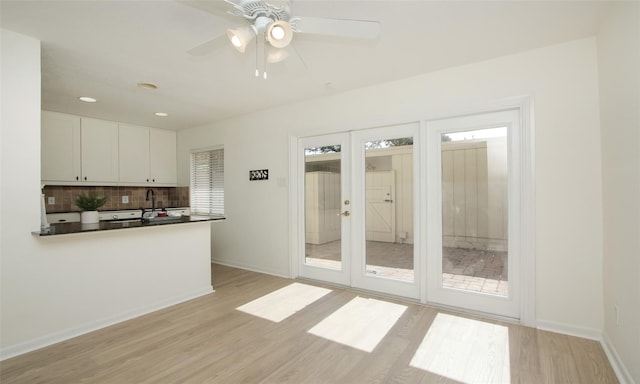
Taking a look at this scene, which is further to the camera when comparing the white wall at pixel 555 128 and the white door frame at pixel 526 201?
the white door frame at pixel 526 201

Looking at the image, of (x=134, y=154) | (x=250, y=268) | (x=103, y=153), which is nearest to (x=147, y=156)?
(x=134, y=154)

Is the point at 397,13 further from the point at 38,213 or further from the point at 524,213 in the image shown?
the point at 38,213

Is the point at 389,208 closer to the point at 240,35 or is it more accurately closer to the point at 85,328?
the point at 240,35

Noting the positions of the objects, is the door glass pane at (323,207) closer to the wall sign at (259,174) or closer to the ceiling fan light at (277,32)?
the wall sign at (259,174)

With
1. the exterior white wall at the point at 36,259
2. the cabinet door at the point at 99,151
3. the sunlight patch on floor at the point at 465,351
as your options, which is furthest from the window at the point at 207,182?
the sunlight patch on floor at the point at 465,351

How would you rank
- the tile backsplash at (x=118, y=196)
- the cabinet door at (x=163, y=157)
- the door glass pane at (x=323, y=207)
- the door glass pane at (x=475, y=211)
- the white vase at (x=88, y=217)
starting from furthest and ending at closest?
the cabinet door at (x=163, y=157), the tile backsplash at (x=118, y=196), the door glass pane at (x=323, y=207), the white vase at (x=88, y=217), the door glass pane at (x=475, y=211)

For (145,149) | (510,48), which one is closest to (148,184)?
(145,149)

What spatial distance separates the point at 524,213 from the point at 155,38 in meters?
3.47

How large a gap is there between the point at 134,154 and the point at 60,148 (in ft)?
3.32

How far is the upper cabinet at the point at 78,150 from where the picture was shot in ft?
14.4

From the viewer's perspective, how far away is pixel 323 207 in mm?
4055

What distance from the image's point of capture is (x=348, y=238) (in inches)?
151

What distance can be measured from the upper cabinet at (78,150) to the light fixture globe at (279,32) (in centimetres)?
451

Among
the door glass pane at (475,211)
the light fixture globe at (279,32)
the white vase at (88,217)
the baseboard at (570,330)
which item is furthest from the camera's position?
the white vase at (88,217)
